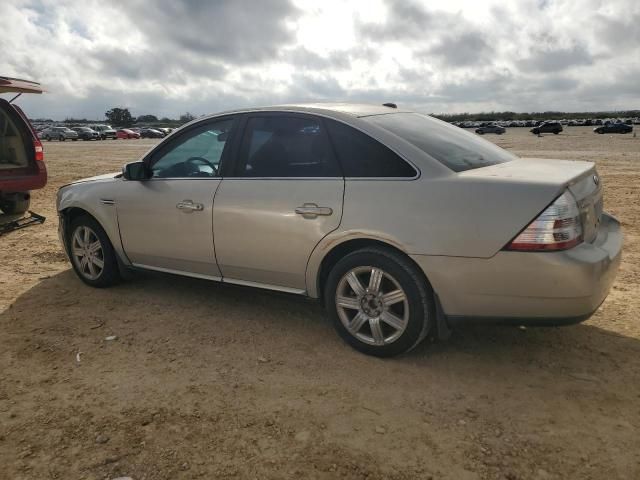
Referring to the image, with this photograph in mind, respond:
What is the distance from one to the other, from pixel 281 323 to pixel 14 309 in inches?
94.2

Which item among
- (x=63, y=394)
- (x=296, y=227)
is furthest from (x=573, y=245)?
(x=63, y=394)

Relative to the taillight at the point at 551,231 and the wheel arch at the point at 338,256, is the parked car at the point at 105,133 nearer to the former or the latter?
the wheel arch at the point at 338,256

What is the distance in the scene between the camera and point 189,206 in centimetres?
420

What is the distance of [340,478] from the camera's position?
2.39m

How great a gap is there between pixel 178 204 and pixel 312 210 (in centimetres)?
131

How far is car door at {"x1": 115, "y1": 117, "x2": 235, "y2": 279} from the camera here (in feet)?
13.7

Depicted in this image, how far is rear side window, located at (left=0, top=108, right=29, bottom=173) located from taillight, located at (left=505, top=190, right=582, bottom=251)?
25.7 feet

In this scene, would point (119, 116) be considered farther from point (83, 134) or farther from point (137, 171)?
point (137, 171)

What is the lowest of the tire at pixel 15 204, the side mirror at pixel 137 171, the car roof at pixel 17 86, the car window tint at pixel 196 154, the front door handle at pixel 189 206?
the tire at pixel 15 204

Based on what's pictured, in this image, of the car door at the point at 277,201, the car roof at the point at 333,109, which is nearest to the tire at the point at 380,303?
the car door at the point at 277,201

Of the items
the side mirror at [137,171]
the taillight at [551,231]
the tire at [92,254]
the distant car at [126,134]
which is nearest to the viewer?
the taillight at [551,231]

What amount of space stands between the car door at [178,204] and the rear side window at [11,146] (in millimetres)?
4603

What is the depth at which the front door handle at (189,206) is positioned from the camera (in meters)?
4.14

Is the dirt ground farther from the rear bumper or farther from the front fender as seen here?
the front fender
